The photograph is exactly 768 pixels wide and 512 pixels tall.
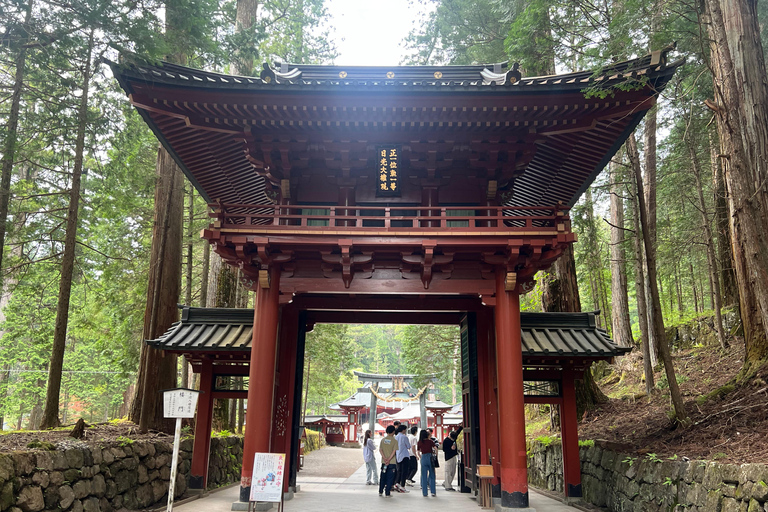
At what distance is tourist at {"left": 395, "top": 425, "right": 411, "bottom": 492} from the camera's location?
12352mm

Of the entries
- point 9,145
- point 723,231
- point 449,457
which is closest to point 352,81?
point 9,145

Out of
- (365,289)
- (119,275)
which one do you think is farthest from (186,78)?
(119,275)

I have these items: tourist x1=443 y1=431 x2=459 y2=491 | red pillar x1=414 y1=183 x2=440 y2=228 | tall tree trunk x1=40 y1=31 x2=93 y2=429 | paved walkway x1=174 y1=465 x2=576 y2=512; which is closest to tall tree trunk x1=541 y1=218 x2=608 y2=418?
paved walkway x1=174 y1=465 x2=576 y2=512

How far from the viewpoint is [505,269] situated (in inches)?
360

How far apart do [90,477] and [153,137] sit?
1178 cm

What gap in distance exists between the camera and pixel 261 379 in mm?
8625

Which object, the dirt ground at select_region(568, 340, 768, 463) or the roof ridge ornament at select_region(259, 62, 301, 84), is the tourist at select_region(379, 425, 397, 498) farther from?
the roof ridge ornament at select_region(259, 62, 301, 84)

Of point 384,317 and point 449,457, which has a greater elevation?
point 384,317

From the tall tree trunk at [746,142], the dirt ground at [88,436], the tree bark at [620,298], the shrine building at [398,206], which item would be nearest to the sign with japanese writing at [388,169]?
the shrine building at [398,206]

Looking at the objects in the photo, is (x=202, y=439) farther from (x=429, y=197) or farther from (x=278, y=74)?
(x=278, y=74)

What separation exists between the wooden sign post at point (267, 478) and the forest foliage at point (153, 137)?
221 inches

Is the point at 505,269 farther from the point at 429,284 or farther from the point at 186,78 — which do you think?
the point at 186,78

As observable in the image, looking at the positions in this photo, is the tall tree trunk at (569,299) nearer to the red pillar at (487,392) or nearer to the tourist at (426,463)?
the red pillar at (487,392)

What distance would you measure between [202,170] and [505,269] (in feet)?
21.1
